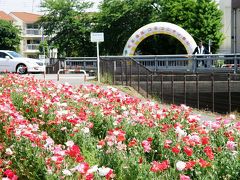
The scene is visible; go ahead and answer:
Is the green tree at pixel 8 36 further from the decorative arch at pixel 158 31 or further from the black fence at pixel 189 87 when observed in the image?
the black fence at pixel 189 87

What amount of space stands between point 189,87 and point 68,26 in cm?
4473

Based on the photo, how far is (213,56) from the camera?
2759 cm

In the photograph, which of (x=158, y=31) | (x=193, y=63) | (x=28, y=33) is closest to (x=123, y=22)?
(x=158, y=31)

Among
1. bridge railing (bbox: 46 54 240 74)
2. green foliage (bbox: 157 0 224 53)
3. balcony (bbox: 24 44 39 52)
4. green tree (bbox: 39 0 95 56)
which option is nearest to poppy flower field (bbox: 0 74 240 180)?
bridge railing (bbox: 46 54 240 74)

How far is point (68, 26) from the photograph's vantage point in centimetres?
6544

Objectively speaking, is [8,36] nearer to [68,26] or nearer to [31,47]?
[68,26]

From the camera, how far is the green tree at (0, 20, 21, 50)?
7847 centimetres

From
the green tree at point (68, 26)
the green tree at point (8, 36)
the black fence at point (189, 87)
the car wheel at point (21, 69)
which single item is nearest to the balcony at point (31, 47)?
the green tree at point (8, 36)

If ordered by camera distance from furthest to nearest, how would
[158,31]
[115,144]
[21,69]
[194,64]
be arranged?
[158,31] → [21,69] → [194,64] → [115,144]

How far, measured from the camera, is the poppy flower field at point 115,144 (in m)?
5.26

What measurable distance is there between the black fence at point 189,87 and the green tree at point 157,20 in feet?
112

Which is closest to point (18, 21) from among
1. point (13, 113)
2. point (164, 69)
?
point (164, 69)

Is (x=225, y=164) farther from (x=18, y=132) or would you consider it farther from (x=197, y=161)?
(x=18, y=132)

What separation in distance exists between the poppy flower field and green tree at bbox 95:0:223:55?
4869cm
